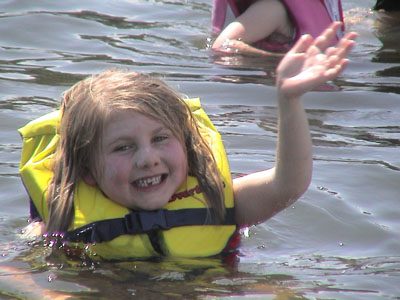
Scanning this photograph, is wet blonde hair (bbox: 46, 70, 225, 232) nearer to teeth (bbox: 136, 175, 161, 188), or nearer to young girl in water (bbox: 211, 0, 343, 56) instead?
teeth (bbox: 136, 175, 161, 188)

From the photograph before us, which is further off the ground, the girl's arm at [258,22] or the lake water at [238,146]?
the girl's arm at [258,22]

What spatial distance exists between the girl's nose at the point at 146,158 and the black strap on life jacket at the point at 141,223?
0.28m

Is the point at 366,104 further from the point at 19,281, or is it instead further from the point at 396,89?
the point at 19,281

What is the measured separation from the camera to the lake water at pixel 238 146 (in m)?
3.57

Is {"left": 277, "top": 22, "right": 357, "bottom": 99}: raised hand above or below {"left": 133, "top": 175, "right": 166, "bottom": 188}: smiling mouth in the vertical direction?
above

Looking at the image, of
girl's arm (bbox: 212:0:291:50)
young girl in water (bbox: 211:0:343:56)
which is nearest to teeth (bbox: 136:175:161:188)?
young girl in water (bbox: 211:0:343:56)

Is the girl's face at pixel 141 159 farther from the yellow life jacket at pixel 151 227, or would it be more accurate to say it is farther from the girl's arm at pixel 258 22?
the girl's arm at pixel 258 22

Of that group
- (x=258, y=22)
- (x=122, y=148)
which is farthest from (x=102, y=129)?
(x=258, y=22)

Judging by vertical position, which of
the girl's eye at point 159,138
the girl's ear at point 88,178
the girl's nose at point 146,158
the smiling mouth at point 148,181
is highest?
the girl's eye at point 159,138

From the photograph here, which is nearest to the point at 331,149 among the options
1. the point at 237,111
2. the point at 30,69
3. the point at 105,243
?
the point at 237,111

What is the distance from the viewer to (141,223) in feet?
12.5

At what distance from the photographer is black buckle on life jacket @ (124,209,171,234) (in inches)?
150

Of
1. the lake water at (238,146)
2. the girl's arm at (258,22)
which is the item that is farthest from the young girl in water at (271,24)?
the lake water at (238,146)

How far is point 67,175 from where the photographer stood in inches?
155
